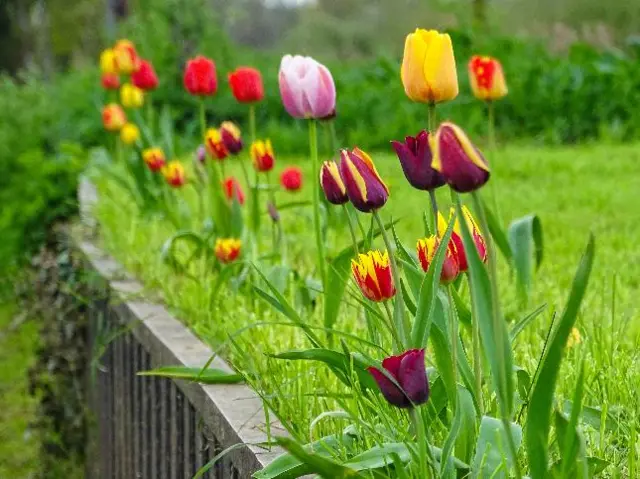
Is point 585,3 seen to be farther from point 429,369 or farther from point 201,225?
point 429,369

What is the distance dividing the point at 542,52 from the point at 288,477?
8.68m

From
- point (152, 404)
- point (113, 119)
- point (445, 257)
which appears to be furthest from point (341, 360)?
point (113, 119)

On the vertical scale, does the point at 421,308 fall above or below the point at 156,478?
above

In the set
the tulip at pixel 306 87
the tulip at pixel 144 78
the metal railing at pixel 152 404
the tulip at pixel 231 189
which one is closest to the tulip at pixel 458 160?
the metal railing at pixel 152 404

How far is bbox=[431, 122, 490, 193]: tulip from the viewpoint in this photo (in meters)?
1.27

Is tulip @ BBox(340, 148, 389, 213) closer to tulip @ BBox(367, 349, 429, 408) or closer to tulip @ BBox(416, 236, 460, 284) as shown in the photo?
tulip @ BBox(416, 236, 460, 284)

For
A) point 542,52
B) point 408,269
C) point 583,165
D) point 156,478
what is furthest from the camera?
point 542,52

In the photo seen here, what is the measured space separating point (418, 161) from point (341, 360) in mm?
400

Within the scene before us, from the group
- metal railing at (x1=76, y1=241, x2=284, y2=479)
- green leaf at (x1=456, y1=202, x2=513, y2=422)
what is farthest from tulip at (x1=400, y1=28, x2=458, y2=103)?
metal railing at (x1=76, y1=241, x2=284, y2=479)

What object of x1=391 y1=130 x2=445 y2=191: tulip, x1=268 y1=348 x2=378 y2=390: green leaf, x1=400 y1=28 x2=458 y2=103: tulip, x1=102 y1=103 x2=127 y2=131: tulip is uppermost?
x1=102 y1=103 x2=127 y2=131: tulip

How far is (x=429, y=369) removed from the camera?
1.97 meters

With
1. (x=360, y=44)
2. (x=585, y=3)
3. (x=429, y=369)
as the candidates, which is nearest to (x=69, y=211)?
(x=429, y=369)

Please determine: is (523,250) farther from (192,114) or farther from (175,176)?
(192,114)

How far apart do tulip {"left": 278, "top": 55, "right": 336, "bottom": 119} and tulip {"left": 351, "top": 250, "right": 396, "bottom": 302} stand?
57cm
